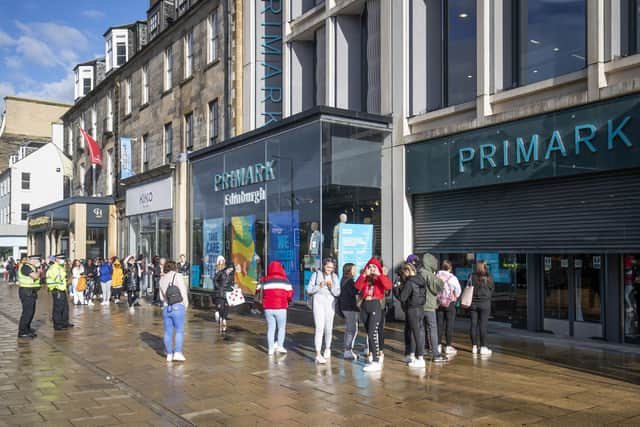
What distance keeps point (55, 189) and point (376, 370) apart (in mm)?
53451

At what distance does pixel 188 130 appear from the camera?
25.9 meters

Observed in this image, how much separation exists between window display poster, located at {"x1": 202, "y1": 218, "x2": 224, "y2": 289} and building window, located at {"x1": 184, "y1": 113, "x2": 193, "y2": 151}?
19.6 feet

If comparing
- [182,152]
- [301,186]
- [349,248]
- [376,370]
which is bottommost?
[376,370]

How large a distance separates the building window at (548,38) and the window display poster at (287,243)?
6724mm

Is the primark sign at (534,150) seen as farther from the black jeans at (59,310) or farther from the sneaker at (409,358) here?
the black jeans at (59,310)

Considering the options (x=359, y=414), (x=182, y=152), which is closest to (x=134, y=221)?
(x=182, y=152)

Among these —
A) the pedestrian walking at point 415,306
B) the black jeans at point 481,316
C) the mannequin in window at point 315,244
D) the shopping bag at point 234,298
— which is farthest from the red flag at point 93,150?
the black jeans at point 481,316

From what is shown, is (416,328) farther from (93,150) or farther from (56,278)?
(93,150)

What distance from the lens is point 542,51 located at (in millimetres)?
12141

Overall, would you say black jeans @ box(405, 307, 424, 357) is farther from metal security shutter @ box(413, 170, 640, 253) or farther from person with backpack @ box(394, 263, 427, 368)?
metal security shutter @ box(413, 170, 640, 253)

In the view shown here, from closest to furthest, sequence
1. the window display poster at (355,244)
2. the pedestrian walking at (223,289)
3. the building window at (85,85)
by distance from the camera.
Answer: the pedestrian walking at (223,289) < the window display poster at (355,244) < the building window at (85,85)

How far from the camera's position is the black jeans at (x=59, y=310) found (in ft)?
46.8

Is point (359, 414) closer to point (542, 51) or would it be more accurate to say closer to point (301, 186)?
point (542, 51)

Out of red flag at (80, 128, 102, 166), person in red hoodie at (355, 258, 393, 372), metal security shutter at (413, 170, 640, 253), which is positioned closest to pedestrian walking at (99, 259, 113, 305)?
metal security shutter at (413, 170, 640, 253)
